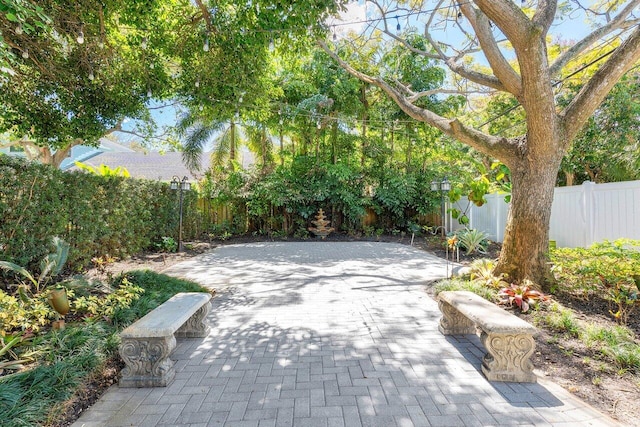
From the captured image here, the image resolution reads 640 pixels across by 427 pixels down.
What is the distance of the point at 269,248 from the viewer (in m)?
10.1

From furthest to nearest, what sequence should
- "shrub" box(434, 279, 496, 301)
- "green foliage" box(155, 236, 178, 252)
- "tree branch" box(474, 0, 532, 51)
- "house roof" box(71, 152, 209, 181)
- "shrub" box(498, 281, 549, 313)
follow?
"house roof" box(71, 152, 209, 181) → "green foliage" box(155, 236, 178, 252) → "shrub" box(434, 279, 496, 301) → "tree branch" box(474, 0, 532, 51) → "shrub" box(498, 281, 549, 313)

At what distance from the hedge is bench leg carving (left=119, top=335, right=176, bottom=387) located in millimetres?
3154

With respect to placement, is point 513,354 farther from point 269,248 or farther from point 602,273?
point 269,248

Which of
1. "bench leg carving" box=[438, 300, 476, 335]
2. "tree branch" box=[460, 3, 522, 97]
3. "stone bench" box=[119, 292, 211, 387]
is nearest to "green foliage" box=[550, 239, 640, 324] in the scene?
"bench leg carving" box=[438, 300, 476, 335]

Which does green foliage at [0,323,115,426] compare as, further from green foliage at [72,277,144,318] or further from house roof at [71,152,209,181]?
house roof at [71,152,209,181]

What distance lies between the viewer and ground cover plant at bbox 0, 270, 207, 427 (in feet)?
6.53

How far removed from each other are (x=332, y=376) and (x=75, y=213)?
547 centimetres

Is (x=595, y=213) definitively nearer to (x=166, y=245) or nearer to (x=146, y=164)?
(x=166, y=245)

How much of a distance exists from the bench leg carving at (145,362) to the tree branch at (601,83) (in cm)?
533

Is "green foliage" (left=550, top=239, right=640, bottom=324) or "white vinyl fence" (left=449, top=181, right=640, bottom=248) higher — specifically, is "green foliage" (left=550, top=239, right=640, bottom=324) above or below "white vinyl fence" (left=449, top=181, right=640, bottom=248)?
below

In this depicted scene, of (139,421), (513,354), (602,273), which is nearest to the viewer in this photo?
(139,421)

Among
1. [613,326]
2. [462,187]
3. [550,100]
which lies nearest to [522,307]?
[613,326]

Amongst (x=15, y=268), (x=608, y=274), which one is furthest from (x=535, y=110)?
(x=15, y=268)

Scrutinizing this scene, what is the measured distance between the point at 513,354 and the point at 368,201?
9922 mm
